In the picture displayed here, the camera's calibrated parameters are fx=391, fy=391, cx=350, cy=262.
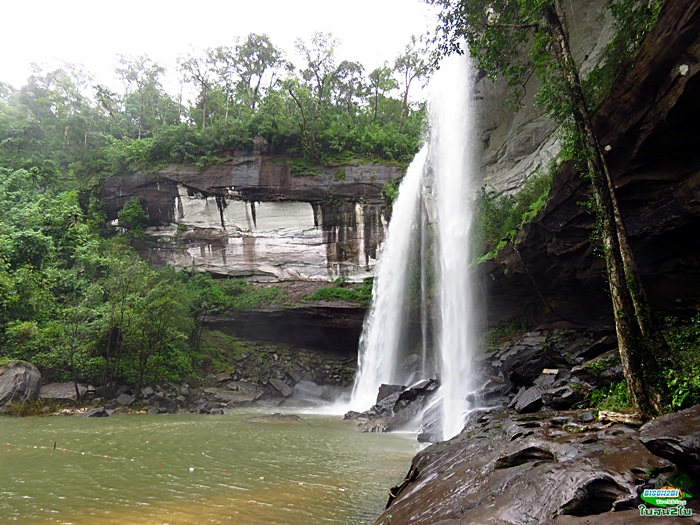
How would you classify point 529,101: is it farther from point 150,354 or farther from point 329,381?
point 150,354

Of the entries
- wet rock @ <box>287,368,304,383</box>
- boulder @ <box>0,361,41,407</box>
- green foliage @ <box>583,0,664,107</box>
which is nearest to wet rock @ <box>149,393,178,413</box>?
boulder @ <box>0,361,41,407</box>

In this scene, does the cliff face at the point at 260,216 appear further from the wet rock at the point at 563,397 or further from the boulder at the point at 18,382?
the wet rock at the point at 563,397

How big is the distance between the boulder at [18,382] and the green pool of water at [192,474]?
253cm

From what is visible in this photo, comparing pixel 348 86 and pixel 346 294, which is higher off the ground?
pixel 348 86

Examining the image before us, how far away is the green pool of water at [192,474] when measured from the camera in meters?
→ 4.71

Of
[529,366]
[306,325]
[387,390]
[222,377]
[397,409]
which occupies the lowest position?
[222,377]

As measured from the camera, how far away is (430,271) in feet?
66.2

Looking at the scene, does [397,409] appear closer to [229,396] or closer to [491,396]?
[491,396]

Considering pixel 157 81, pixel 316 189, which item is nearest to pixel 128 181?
pixel 316 189

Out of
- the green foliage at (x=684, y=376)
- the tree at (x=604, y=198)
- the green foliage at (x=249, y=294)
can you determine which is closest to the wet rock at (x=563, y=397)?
the tree at (x=604, y=198)

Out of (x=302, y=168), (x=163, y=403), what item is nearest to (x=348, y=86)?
(x=302, y=168)

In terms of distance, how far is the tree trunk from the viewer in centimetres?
557

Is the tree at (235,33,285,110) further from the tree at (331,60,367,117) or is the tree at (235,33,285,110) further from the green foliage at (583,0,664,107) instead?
the green foliage at (583,0,664,107)

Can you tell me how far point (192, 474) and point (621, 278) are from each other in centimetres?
760
